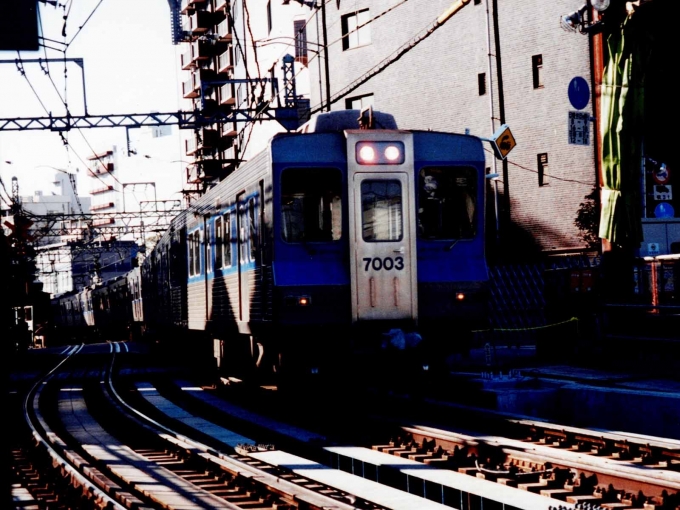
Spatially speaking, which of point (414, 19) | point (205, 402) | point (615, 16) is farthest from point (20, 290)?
Result: point (615, 16)

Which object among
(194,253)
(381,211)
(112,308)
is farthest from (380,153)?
(112,308)

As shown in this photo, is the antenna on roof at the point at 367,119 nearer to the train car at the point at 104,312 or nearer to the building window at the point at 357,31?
the train car at the point at 104,312

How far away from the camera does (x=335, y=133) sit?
1286 centimetres

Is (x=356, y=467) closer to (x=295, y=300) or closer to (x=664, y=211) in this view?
(x=295, y=300)

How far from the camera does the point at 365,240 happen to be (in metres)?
12.6

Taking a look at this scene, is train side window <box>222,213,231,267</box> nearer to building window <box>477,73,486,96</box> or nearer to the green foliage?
the green foliage

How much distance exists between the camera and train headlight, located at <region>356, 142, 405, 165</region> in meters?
12.8

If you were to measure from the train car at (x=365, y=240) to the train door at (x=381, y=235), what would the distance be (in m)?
0.01

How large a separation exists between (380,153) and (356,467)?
397 cm

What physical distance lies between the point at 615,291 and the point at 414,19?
1974 cm

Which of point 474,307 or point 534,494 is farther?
point 474,307

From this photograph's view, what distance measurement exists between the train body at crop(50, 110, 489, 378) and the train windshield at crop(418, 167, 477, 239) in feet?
0.04

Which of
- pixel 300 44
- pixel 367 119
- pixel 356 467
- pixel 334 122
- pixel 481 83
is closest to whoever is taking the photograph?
pixel 356 467

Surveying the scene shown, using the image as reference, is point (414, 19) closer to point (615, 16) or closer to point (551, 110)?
point (551, 110)
